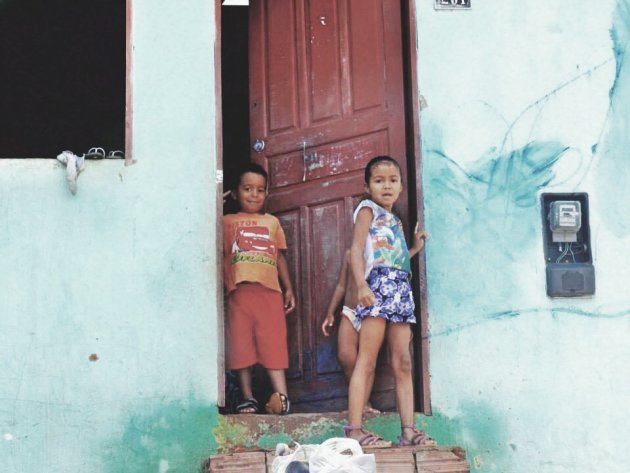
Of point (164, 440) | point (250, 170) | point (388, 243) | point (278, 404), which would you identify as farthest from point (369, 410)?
point (250, 170)

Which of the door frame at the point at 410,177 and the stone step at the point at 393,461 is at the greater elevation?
the door frame at the point at 410,177

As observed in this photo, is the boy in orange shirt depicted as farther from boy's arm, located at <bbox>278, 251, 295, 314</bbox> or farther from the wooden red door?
the wooden red door

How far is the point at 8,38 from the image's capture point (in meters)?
9.08

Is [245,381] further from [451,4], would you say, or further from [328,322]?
[451,4]

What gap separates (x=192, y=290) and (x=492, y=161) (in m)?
1.85

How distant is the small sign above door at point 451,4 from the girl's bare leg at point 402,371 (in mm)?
1910

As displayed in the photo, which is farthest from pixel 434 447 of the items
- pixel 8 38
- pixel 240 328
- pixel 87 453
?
pixel 8 38

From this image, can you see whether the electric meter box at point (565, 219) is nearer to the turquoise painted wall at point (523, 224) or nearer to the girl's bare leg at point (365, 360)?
the turquoise painted wall at point (523, 224)

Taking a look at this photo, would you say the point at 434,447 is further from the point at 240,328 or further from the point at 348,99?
the point at 348,99

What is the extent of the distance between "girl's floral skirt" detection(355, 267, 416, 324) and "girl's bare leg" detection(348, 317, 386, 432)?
0.05 meters

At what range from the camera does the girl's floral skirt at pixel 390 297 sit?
626cm

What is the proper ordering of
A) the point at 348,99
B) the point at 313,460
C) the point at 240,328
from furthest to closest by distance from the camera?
the point at 348,99
the point at 240,328
the point at 313,460

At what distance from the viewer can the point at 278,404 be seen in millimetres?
6484

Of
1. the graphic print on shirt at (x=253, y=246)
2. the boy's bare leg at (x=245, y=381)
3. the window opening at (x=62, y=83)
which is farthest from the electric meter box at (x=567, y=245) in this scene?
the window opening at (x=62, y=83)
